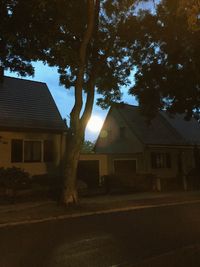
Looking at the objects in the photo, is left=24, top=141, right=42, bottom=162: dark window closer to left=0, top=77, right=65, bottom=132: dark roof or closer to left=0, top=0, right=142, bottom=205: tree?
left=0, top=77, right=65, bottom=132: dark roof

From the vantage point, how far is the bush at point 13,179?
55.4 feet

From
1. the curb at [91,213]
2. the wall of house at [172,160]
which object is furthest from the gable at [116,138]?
the curb at [91,213]

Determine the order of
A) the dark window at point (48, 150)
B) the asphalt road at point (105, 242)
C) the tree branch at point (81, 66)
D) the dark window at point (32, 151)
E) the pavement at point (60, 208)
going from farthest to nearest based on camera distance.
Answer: the dark window at point (48, 150)
the dark window at point (32, 151)
the tree branch at point (81, 66)
the pavement at point (60, 208)
the asphalt road at point (105, 242)

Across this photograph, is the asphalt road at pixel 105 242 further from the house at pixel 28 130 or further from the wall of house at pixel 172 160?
the wall of house at pixel 172 160

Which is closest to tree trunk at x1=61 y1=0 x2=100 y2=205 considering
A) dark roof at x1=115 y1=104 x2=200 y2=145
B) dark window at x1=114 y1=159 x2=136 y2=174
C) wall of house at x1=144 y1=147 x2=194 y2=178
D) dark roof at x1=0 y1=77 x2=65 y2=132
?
dark roof at x1=0 y1=77 x2=65 y2=132

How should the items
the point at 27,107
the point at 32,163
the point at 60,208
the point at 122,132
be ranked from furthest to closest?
the point at 122,132
the point at 27,107
the point at 32,163
the point at 60,208

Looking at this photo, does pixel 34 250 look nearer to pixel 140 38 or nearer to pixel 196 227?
pixel 196 227

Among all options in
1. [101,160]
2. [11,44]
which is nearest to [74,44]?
[11,44]

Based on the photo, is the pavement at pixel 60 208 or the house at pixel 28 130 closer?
the pavement at pixel 60 208

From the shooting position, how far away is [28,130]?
68.2ft

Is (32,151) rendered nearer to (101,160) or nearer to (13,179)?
(13,179)

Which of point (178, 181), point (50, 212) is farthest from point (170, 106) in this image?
point (50, 212)

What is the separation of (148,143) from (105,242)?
21.2 meters

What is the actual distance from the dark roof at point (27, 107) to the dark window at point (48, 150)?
36.5 inches
